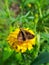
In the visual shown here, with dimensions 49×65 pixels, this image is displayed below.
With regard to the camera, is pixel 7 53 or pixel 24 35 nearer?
pixel 24 35

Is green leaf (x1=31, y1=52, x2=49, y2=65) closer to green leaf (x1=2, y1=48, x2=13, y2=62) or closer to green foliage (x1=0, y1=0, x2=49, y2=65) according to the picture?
green foliage (x1=0, y1=0, x2=49, y2=65)

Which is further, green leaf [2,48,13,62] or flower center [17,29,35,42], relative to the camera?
green leaf [2,48,13,62]

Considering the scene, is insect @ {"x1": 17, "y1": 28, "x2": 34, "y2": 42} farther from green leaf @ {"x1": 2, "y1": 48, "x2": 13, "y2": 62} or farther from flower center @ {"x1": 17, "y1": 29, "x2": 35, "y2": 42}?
green leaf @ {"x1": 2, "y1": 48, "x2": 13, "y2": 62}

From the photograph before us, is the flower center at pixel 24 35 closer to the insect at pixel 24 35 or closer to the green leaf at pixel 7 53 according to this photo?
the insect at pixel 24 35

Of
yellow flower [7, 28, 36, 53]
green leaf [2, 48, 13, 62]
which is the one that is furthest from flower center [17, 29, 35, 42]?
green leaf [2, 48, 13, 62]

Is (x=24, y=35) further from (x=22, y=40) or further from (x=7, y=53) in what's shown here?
(x=7, y=53)

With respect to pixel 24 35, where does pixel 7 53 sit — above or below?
below

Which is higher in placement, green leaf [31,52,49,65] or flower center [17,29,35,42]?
flower center [17,29,35,42]

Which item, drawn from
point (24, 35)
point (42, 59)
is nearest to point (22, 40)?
point (24, 35)
